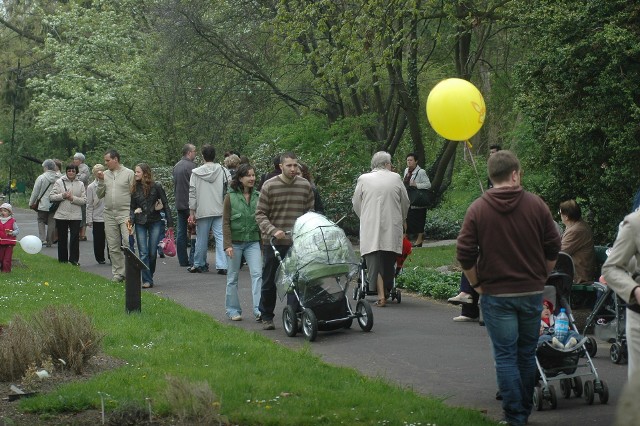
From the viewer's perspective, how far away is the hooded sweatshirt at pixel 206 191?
18375mm

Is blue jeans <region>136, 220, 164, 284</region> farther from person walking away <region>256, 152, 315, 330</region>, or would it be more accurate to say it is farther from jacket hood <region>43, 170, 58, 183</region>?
jacket hood <region>43, 170, 58, 183</region>

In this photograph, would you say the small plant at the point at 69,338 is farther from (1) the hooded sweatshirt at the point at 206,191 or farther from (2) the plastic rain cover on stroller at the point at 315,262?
(1) the hooded sweatshirt at the point at 206,191

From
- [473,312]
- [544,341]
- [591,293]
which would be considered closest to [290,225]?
[473,312]

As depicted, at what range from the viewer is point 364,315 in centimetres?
1227

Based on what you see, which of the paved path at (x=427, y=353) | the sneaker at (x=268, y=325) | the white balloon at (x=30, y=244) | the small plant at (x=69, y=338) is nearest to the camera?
the paved path at (x=427, y=353)

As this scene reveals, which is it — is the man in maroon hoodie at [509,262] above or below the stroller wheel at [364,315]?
above

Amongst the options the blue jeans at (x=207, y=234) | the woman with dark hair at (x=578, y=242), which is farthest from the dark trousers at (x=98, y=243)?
the woman with dark hair at (x=578, y=242)

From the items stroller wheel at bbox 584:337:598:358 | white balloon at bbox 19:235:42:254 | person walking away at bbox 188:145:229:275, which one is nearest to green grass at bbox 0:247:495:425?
stroller wheel at bbox 584:337:598:358

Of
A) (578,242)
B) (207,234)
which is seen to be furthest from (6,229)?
(578,242)

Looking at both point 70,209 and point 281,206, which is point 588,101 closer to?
point 281,206

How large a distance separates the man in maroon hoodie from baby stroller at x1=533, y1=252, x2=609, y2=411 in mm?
704

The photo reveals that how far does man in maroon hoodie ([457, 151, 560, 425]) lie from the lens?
764cm

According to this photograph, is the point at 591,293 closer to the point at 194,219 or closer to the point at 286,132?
the point at 194,219

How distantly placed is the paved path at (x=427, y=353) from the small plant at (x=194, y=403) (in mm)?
2097
